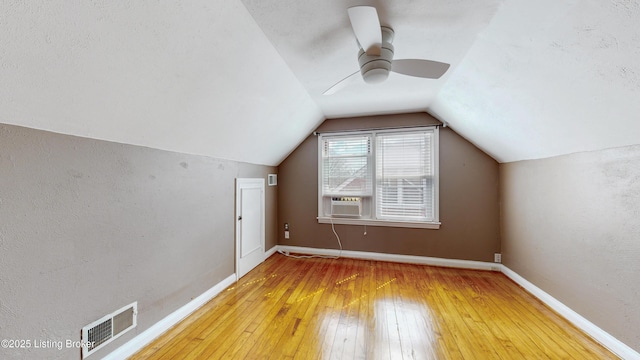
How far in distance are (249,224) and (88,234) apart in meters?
1.86

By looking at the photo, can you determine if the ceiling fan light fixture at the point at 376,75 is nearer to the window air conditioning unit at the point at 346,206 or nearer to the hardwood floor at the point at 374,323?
the hardwood floor at the point at 374,323

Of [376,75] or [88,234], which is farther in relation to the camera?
[376,75]

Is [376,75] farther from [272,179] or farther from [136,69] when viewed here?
[272,179]

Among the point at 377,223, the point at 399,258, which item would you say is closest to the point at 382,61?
the point at 377,223

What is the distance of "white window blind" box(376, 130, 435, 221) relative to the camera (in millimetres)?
3473

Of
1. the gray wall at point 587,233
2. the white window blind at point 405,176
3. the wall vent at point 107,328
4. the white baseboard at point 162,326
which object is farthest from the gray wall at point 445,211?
the wall vent at point 107,328

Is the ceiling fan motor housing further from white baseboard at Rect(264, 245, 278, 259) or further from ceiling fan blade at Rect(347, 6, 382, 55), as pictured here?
white baseboard at Rect(264, 245, 278, 259)

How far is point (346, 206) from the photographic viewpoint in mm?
3725

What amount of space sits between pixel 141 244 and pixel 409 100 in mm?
3242

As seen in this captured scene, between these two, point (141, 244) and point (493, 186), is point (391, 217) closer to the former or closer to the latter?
point (493, 186)

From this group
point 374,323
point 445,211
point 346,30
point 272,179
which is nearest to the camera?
point 346,30

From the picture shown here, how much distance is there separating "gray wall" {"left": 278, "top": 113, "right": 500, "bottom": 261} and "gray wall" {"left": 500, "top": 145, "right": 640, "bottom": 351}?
1.43 ft

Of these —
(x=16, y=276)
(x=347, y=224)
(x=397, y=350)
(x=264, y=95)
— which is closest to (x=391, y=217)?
(x=347, y=224)

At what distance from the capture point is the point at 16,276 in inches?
46.2
